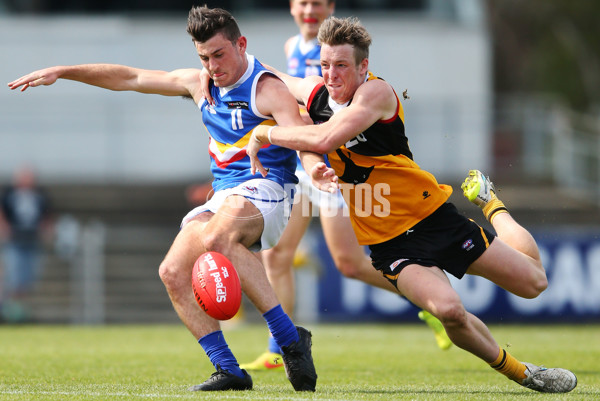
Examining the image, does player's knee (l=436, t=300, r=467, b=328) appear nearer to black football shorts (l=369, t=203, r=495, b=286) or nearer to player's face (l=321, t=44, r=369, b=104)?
black football shorts (l=369, t=203, r=495, b=286)

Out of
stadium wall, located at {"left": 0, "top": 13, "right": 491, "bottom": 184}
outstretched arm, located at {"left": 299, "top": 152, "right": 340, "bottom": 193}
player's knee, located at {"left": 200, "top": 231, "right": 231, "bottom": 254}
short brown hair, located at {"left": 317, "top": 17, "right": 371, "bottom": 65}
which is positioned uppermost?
short brown hair, located at {"left": 317, "top": 17, "right": 371, "bottom": 65}

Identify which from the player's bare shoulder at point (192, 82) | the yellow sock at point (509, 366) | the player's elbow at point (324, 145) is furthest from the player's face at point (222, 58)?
the yellow sock at point (509, 366)

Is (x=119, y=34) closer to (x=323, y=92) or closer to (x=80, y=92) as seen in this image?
(x=80, y=92)

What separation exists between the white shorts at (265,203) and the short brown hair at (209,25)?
897 mm

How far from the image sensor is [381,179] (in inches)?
223

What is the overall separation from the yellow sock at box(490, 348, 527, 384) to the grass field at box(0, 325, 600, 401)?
0.35ft

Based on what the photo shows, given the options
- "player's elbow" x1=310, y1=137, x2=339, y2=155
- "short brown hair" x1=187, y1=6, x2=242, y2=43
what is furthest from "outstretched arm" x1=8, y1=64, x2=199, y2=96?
"player's elbow" x1=310, y1=137, x2=339, y2=155

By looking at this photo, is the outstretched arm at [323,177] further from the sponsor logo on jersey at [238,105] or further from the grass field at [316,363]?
the grass field at [316,363]

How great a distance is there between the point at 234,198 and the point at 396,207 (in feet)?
3.21

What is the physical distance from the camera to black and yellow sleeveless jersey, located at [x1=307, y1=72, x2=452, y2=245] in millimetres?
5637

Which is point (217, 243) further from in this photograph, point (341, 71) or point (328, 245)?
point (328, 245)

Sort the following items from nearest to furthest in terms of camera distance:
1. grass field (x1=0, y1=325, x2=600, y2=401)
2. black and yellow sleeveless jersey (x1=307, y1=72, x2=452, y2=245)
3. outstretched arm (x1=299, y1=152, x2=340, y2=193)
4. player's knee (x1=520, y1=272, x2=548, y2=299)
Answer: outstretched arm (x1=299, y1=152, x2=340, y2=193), grass field (x1=0, y1=325, x2=600, y2=401), black and yellow sleeveless jersey (x1=307, y1=72, x2=452, y2=245), player's knee (x1=520, y1=272, x2=548, y2=299)

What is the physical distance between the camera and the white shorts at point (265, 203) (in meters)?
5.69

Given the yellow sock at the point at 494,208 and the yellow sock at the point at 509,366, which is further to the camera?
the yellow sock at the point at 494,208
